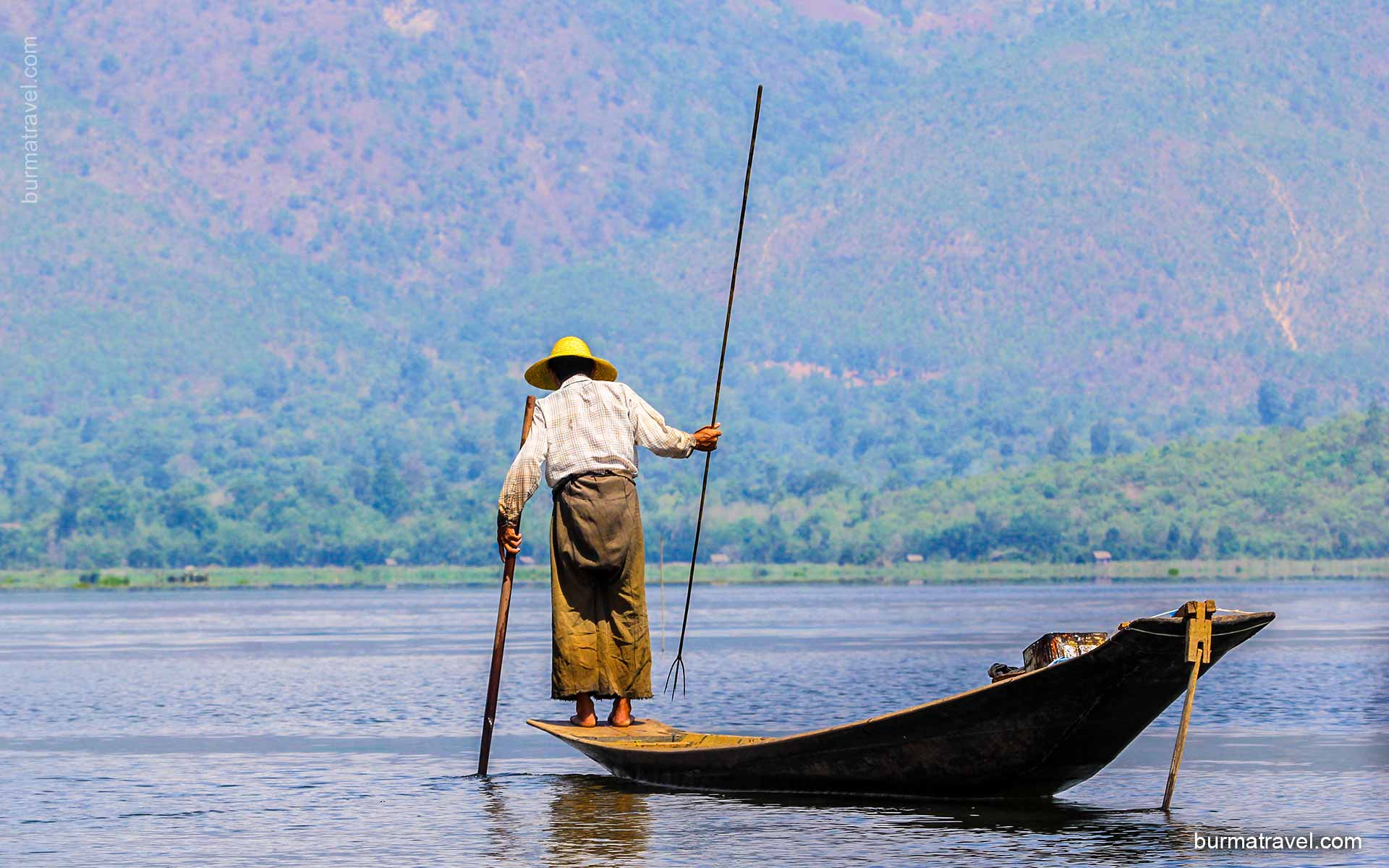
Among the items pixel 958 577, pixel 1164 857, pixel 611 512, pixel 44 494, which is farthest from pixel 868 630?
pixel 44 494

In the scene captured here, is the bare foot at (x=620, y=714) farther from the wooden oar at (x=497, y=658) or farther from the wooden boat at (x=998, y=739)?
the wooden boat at (x=998, y=739)

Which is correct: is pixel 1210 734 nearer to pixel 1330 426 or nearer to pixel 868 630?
pixel 868 630

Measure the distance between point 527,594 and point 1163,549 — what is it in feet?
212

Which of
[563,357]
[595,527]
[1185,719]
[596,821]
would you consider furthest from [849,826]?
[563,357]

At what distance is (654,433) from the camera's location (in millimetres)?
13000

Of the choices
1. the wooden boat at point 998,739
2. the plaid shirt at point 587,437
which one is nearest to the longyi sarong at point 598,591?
the plaid shirt at point 587,437

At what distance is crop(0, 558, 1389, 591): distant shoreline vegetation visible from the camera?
A: 145 m

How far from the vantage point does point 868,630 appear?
161 feet

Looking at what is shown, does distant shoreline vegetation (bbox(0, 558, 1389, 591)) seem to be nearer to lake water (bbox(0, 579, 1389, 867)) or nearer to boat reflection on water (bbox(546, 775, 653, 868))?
lake water (bbox(0, 579, 1389, 867))

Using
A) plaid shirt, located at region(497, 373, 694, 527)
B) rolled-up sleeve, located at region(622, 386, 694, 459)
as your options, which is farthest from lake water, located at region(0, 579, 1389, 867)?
rolled-up sleeve, located at region(622, 386, 694, 459)

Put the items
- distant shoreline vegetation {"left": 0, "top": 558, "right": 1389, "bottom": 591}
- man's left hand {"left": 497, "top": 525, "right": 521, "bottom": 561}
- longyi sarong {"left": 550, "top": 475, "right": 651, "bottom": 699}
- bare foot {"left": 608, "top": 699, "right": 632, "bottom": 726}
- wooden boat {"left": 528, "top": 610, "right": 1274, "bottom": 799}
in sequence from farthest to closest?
distant shoreline vegetation {"left": 0, "top": 558, "right": 1389, "bottom": 591}
bare foot {"left": 608, "top": 699, "right": 632, "bottom": 726}
man's left hand {"left": 497, "top": 525, "right": 521, "bottom": 561}
longyi sarong {"left": 550, "top": 475, "right": 651, "bottom": 699}
wooden boat {"left": 528, "top": 610, "right": 1274, "bottom": 799}

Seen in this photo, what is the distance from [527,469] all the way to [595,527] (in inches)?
22.3

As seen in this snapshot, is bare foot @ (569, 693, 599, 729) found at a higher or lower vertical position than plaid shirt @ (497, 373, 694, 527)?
lower

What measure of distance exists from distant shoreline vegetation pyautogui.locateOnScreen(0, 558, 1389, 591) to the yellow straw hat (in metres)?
125
